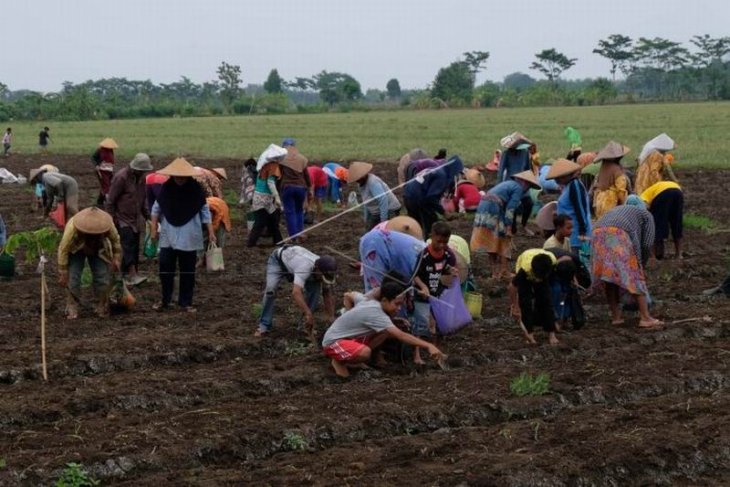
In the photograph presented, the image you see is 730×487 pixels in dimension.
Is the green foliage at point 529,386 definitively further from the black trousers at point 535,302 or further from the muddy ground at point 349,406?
the black trousers at point 535,302

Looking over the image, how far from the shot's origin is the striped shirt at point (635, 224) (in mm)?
9562

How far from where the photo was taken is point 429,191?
11.7m

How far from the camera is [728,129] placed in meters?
38.4

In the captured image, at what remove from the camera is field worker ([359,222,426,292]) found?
8789 millimetres

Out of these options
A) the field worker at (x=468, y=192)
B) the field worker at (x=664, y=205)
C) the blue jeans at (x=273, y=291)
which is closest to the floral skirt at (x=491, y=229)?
the field worker at (x=664, y=205)

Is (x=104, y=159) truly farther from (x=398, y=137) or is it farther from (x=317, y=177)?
(x=398, y=137)

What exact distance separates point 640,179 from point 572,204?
2.80 meters

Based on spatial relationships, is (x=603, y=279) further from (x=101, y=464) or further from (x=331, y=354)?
(x=101, y=464)

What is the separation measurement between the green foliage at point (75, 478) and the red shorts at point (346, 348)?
8.27 ft

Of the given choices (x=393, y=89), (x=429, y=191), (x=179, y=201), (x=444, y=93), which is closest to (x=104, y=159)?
(x=179, y=201)

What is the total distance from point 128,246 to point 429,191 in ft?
10.0

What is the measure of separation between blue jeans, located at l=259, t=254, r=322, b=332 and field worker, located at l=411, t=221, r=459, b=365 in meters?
0.86

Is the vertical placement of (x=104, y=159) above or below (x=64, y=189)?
above

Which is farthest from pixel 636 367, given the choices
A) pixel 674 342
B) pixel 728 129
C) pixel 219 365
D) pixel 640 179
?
pixel 728 129
